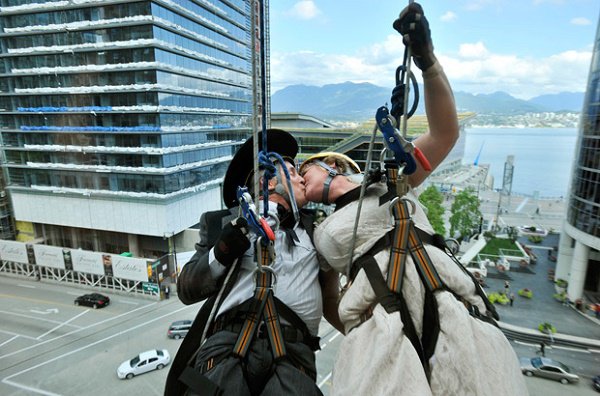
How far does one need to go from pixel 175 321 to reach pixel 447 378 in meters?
8.46

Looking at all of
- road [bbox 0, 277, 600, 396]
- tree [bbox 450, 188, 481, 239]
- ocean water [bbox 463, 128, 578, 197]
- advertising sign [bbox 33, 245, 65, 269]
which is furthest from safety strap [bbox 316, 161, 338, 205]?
ocean water [bbox 463, 128, 578, 197]

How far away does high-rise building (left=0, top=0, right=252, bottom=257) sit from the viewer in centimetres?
993

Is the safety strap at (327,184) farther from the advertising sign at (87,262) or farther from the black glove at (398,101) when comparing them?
the advertising sign at (87,262)

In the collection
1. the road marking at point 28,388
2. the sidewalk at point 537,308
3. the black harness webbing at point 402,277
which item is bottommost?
the road marking at point 28,388

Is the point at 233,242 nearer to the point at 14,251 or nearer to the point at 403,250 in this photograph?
the point at 403,250

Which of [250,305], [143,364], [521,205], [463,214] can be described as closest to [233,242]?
[250,305]

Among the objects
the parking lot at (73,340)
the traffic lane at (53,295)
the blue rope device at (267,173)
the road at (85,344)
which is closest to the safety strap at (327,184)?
the blue rope device at (267,173)

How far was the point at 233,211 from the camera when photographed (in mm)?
1216

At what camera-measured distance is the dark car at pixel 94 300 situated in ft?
29.2

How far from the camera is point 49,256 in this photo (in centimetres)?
1016

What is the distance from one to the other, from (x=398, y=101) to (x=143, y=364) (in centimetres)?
694

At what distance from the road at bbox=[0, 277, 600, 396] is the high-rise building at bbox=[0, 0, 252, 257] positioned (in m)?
2.62

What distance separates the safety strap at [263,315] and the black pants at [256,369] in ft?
0.09

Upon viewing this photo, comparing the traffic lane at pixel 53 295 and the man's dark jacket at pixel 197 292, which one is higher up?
the man's dark jacket at pixel 197 292
